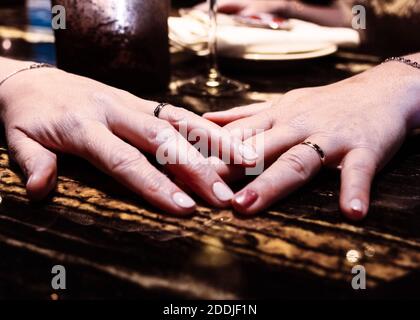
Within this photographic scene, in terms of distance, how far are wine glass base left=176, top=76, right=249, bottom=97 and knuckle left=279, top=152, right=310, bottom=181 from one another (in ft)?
1.47

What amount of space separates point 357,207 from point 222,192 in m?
0.17

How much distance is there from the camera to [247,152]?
0.69 metres

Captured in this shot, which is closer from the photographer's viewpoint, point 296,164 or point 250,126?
point 296,164

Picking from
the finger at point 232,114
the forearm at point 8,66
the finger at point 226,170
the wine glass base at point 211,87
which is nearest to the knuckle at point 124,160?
the finger at point 226,170

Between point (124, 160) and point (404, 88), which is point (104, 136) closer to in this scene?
point (124, 160)

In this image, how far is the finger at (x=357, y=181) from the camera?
597 mm

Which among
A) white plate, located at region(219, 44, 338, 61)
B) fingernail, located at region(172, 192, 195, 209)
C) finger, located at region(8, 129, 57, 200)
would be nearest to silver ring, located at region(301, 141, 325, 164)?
fingernail, located at region(172, 192, 195, 209)

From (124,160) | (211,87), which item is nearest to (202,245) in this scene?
(124,160)

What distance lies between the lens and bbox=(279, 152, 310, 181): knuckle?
2.19 feet

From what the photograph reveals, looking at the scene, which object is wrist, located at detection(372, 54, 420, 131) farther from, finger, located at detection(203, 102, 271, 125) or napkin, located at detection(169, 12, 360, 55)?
napkin, located at detection(169, 12, 360, 55)

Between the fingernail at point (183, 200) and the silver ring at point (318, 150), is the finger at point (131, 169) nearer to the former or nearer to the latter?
the fingernail at point (183, 200)

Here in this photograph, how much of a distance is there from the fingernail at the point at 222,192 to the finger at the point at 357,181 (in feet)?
0.47

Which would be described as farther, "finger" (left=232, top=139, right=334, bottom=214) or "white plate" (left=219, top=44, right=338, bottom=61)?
"white plate" (left=219, top=44, right=338, bottom=61)
